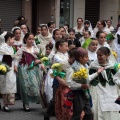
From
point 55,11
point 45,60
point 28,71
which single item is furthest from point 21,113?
point 55,11

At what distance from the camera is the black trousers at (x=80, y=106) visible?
722 centimetres

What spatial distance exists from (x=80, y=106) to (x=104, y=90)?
0.62m

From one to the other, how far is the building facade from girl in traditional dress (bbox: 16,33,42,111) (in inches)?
355

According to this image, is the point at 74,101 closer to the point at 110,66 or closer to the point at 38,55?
the point at 110,66

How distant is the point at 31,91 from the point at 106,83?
103 inches

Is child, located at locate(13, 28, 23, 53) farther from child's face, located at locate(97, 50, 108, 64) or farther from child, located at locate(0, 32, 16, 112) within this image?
child's face, located at locate(97, 50, 108, 64)

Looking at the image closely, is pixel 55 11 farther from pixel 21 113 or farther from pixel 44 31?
pixel 21 113

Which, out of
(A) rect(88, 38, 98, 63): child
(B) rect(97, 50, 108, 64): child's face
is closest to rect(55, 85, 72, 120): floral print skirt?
(B) rect(97, 50, 108, 64): child's face

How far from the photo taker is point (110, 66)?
7.57 meters

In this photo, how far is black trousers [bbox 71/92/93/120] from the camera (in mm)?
7219

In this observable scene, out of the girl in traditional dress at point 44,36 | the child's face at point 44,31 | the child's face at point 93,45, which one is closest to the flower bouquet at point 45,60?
the child's face at point 93,45

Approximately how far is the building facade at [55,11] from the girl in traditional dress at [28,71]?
9023mm

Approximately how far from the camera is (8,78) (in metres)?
9.79

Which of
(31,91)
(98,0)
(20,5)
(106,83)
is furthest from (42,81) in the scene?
(98,0)
